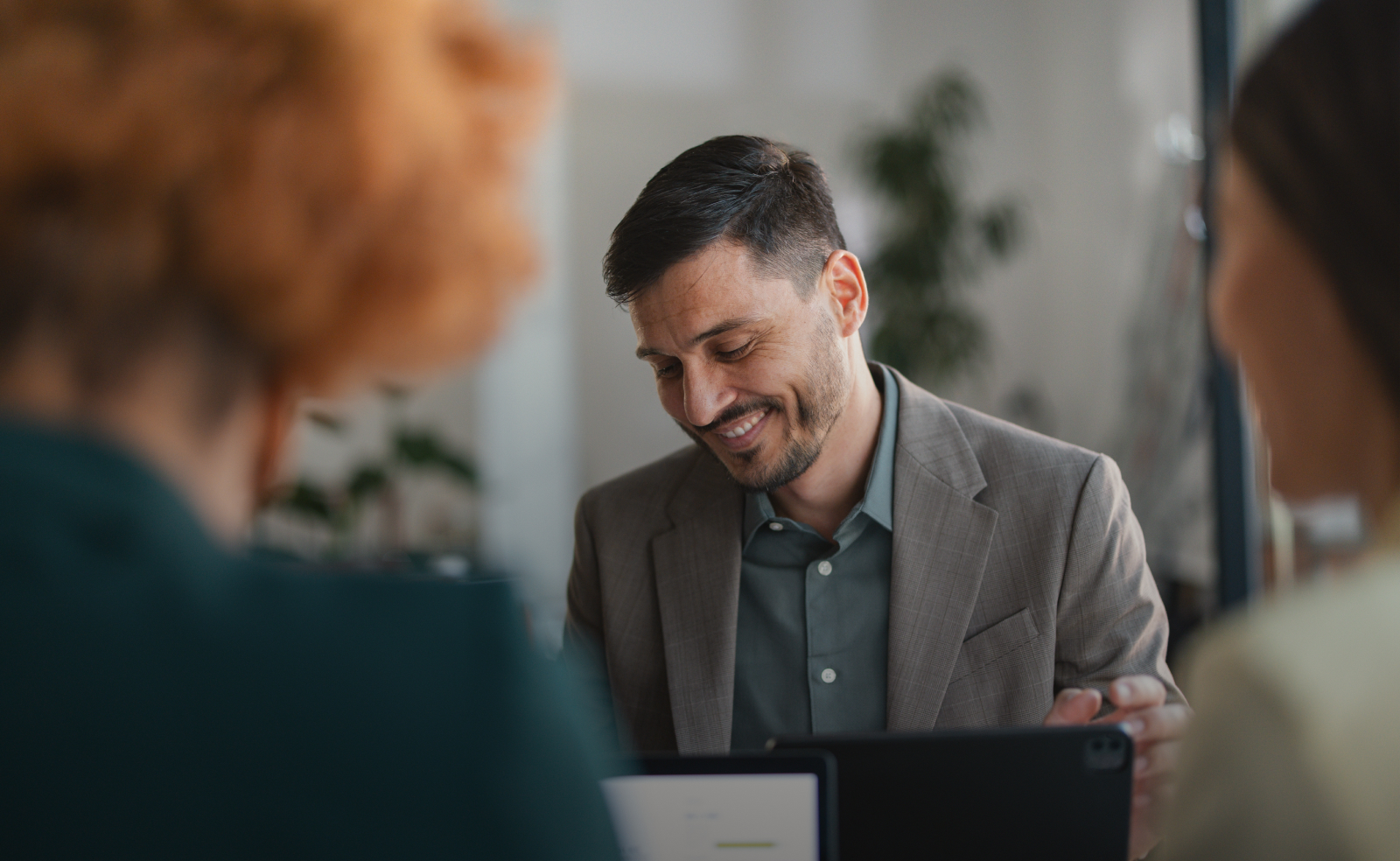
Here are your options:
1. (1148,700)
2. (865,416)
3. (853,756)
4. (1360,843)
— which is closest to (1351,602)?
(1360,843)

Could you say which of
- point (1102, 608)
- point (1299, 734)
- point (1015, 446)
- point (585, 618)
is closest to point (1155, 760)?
point (1102, 608)

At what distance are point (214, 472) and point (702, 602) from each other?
1.12 m

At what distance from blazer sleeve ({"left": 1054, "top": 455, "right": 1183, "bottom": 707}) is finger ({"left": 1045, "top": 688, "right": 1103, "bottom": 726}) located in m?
0.19

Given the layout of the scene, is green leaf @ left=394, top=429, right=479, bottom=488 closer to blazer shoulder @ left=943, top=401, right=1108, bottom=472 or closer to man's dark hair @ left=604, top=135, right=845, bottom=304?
man's dark hair @ left=604, top=135, right=845, bottom=304

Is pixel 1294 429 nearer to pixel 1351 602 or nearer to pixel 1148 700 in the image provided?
pixel 1351 602

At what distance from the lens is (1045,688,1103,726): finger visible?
4.27 ft

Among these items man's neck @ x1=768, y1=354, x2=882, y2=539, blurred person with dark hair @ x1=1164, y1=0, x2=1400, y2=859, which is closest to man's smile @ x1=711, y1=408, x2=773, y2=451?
man's neck @ x1=768, y1=354, x2=882, y2=539

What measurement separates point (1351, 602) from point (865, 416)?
3.81ft

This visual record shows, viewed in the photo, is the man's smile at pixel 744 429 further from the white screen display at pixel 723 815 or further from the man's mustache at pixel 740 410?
the white screen display at pixel 723 815

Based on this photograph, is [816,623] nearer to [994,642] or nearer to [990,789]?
[994,642]

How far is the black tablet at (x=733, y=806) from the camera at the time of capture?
104 centimetres

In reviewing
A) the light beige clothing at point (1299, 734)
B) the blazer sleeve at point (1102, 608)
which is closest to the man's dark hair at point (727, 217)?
the blazer sleeve at point (1102, 608)

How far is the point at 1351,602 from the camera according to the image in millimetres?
591

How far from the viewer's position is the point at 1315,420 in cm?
72
